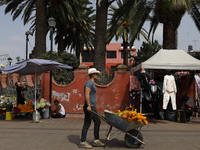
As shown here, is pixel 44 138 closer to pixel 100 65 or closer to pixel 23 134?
pixel 23 134

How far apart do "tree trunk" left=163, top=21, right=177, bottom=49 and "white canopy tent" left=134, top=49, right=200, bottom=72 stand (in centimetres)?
198

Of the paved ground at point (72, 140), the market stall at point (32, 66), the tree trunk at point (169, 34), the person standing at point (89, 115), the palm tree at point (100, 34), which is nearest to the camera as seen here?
the person standing at point (89, 115)

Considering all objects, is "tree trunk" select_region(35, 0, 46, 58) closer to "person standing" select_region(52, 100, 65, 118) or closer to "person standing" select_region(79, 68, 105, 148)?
"person standing" select_region(52, 100, 65, 118)

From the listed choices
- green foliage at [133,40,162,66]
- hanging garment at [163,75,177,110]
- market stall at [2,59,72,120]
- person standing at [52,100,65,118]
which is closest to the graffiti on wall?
person standing at [52,100,65,118]

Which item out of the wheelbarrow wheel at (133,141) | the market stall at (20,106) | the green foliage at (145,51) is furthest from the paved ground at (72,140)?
the green foliage at (145,51)

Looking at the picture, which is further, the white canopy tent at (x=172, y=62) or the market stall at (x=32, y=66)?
the white canopy tent at (x=172, y=62)

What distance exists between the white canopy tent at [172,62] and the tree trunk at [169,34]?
1978mm

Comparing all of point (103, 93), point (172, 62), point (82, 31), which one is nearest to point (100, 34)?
point (103, 93)

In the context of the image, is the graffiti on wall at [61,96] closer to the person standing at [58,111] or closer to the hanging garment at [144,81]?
the person standing at [58,111]

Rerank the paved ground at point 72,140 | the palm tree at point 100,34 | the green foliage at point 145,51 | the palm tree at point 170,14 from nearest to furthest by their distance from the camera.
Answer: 1. the paved ground at point 72,140
2. the palm tree at point 170,14
3. the palm tree at point 100,34
4. the green foliage at point 145,51

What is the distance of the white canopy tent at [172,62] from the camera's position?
35.2 ft

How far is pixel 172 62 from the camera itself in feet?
35.8

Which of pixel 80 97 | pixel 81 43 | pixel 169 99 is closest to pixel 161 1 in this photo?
pixel 169 99

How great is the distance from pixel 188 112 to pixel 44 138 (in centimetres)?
693
